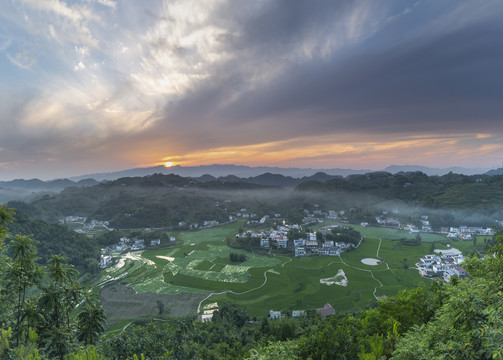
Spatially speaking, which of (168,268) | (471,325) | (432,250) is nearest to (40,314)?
(471,325)

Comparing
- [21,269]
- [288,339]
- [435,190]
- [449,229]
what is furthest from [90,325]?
[435,190]

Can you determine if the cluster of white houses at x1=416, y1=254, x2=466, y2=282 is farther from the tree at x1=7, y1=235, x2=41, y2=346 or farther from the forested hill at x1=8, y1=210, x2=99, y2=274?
the forested hill at x1=8, y1=210, x2=99, y2=274

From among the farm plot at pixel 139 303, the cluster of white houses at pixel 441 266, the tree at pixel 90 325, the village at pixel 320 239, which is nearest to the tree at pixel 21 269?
the tree at pixel 90 325

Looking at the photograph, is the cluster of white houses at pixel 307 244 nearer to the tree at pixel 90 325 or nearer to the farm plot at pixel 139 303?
the farm plot at pixel 139 303

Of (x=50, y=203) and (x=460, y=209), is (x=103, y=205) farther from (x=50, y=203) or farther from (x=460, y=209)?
(x=460, y=209)

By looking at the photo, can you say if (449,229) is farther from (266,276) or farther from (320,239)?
(266,276)

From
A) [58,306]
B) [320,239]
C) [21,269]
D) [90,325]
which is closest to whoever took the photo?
[21,269]

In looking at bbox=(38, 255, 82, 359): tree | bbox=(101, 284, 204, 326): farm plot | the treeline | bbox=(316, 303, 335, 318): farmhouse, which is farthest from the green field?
bbox=(38, 255, 82, 359): tree
